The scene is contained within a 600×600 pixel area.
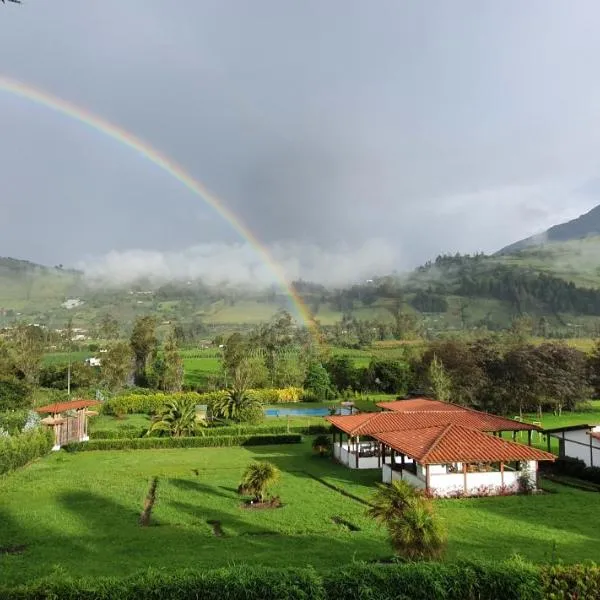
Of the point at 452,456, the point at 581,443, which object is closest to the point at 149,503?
the point at 452,456

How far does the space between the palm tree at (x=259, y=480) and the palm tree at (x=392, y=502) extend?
24.1ft

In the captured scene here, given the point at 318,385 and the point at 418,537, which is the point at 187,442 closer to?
the point at 418,537

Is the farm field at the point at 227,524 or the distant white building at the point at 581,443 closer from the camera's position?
the farm field at the point at 227,524

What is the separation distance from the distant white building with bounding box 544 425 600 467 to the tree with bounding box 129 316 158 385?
→ 63389 mm

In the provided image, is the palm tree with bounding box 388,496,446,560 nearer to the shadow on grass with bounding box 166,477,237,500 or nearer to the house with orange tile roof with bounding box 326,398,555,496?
the house with orange tile roof with bounding box 326,398,555,496

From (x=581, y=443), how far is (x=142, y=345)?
6680cm

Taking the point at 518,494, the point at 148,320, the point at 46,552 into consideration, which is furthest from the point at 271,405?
the point at 46,552

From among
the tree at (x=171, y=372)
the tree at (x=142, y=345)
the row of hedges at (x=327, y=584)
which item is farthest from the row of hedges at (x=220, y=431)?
the tree at (x=142, y=345)

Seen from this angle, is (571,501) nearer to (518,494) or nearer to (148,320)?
(518,494)

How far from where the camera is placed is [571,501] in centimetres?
2045

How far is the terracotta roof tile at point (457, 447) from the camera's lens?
2108cm

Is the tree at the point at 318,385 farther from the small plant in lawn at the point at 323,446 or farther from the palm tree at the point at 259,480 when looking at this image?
the palm tree at the point at 259,480

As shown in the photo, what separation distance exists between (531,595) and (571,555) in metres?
5.98

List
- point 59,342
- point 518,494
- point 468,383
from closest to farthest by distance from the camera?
point 518,494 → point 468,383 → point 59,342
